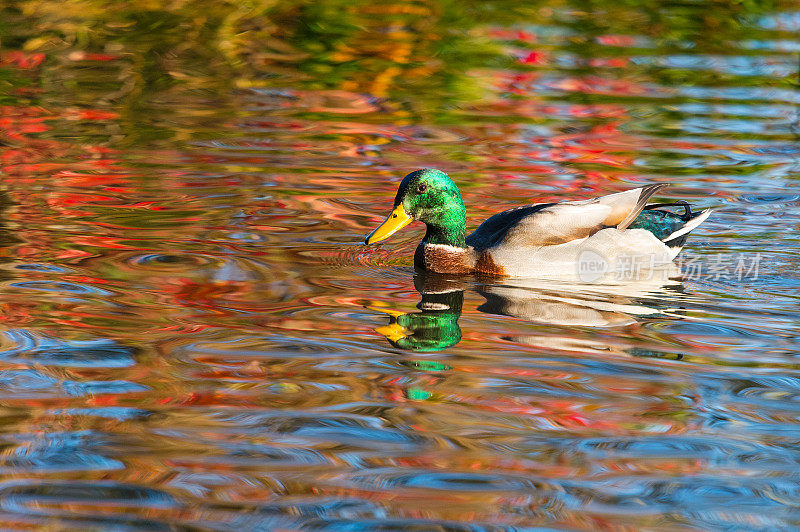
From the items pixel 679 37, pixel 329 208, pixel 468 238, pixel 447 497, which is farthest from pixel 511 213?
pixel 679 37

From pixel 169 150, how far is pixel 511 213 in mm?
3480

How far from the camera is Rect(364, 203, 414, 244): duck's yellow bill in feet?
22.9

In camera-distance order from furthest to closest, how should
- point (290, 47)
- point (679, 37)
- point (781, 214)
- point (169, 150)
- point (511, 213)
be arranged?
point (679, 37) → point (290, 47) → point (169, 150) → point (781, 214) → point (511, 213)

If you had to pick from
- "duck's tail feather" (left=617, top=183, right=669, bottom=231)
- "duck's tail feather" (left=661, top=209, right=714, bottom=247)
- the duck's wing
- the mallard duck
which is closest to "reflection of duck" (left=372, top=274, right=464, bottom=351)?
the mallard duck

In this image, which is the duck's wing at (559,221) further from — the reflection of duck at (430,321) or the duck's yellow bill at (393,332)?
the duck's yellow bill at (393,332)

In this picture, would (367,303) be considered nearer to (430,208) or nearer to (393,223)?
(393,223)

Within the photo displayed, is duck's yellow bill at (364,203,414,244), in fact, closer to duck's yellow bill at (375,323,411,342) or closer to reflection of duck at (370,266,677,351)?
reflection of duck at (370,266,677,351)

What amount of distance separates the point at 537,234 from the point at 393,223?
0.92m

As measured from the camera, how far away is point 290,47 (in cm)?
1327

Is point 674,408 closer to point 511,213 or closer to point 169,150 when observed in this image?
point 511,213

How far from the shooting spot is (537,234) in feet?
22.0

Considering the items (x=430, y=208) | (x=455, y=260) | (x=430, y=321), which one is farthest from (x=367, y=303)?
(x=430, y=208)

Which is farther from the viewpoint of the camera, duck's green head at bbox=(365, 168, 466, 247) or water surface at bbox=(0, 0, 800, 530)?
duck's green head at bbox=(365, 168, 466, 247)

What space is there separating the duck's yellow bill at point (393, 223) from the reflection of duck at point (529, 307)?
319mm
